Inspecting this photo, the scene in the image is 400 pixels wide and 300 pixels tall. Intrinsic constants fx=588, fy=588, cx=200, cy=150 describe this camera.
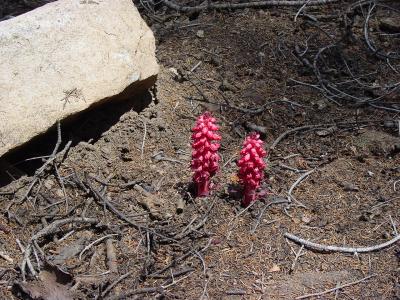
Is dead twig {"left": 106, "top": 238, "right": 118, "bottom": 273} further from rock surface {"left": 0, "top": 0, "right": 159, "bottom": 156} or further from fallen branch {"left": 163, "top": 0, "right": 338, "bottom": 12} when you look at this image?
fallen branch {"left": 163, "top": 0, "right": 338, "bottom": 12}

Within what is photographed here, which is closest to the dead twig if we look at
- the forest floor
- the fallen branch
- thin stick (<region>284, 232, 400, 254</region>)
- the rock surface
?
the forest floor

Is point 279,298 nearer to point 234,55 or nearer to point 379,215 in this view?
point 379,215

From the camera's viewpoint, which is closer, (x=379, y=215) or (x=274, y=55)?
(x=379, y=215)

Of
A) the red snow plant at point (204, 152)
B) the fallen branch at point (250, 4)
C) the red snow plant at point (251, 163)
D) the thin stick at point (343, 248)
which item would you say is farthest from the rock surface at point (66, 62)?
the thin stick at point (343, 248)

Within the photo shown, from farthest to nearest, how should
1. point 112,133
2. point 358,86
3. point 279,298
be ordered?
point 358,86 < point 112,133 < point 279,298

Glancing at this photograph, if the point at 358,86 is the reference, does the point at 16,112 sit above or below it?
above

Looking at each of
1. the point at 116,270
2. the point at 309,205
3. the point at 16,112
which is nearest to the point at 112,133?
the point at 16,112
